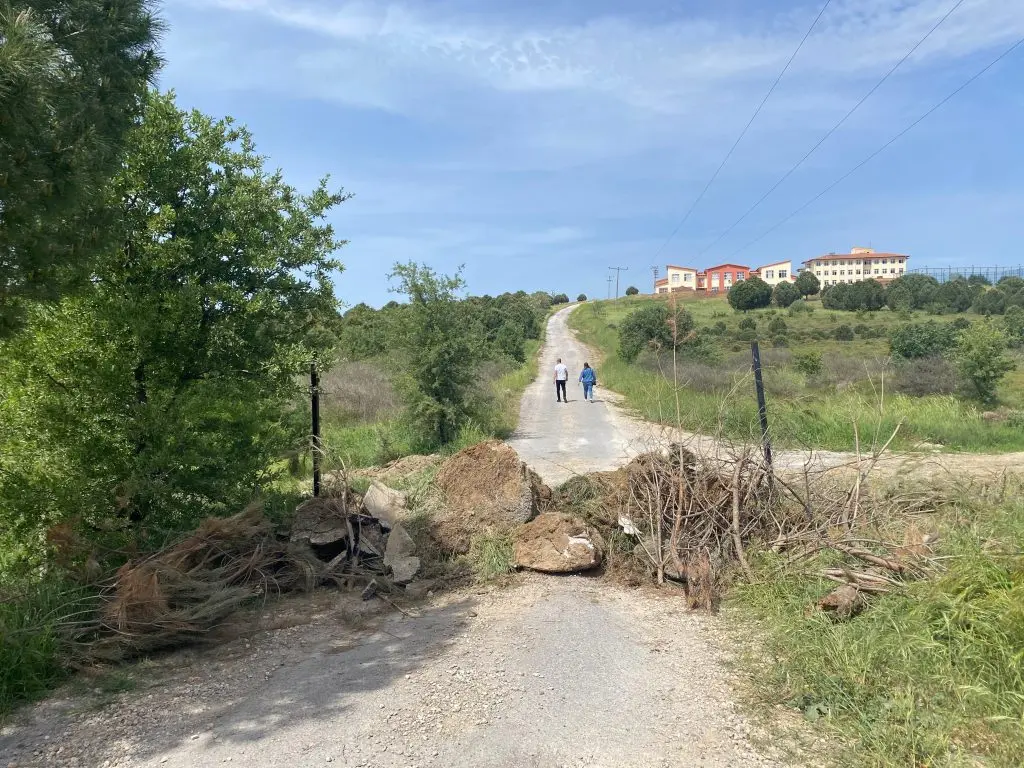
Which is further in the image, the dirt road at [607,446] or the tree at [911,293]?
the tree at [911,293]

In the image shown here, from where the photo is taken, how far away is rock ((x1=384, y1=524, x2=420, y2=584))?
6791 millimetres

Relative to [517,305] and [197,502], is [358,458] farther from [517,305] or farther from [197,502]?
[517,305]

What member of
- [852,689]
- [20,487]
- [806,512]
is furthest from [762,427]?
[20,487]

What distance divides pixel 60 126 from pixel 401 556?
15.0 feet

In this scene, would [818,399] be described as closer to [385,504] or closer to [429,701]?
Result: [385,504]

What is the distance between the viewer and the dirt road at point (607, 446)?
803cm

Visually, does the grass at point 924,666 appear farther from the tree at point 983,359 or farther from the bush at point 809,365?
the bush at point 809,365

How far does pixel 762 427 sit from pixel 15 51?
7.05m

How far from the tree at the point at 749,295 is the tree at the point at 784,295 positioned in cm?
93

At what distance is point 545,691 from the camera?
4355 millimetres

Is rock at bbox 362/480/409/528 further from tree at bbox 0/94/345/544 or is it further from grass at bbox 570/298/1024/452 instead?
grass at bbox 570/298/1024/452

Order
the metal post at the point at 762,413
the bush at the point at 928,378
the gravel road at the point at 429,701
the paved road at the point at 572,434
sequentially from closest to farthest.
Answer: the gravel road at the point at 429,701, the metal post at the point at 762,413, the paved road at the point at 572,434, the bush at the point at 928,378

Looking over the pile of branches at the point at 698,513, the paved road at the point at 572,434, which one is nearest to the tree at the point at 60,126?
the pile of branches at the point at 698,513

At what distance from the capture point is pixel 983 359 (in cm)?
1856
